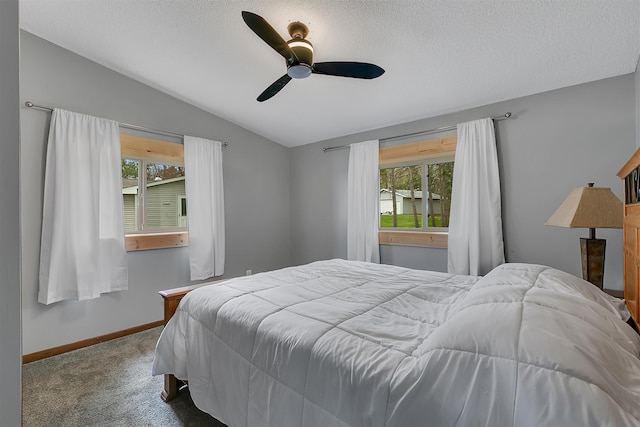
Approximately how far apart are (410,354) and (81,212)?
9.99 feet

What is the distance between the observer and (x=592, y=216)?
1.83 metres

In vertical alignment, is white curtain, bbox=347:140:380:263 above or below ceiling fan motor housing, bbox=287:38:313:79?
below

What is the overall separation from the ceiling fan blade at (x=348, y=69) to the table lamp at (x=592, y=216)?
1.53 meters

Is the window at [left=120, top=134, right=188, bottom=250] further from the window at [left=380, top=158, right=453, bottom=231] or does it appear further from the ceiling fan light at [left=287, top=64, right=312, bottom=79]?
the window at [left=380, top=158, right=453, bottom=231]

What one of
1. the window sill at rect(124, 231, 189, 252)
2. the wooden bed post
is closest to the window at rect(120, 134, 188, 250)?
the window sill at rect(124, 231, 189, 252)

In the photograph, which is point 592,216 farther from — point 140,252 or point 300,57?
point 140,252

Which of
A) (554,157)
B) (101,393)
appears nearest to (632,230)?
(554,157)

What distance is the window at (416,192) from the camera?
130 inches

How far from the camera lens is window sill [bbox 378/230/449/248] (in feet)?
10.6

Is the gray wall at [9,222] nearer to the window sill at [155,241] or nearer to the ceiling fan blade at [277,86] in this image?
the ceiling fan blade at [277,86]

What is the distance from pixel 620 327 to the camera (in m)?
1.07

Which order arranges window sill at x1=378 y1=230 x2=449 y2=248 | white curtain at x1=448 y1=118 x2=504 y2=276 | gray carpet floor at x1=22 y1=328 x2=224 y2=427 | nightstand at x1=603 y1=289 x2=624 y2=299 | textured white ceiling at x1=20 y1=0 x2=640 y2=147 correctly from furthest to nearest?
window sill at x1=378 y1=230 x2=449 y2=248 → white curtain at x1=448 y1=118 x2=504 y2=276 → nightstand at x1=603 y1=289 x2=624 y2=299 → textured white ceiling at x1=20 y1=0 x2=640 y2=147 → gray carpet floor at x1=22 y1=328 x2=224 y2=427

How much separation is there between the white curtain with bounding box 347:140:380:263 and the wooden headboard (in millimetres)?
2301

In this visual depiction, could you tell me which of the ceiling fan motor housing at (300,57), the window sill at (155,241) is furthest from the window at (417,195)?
the window sill at (155,241)
